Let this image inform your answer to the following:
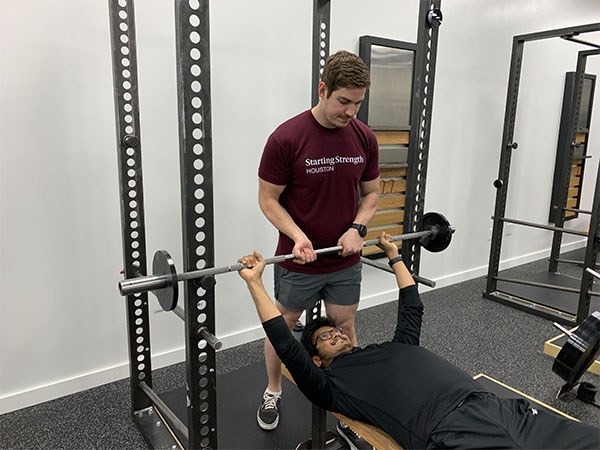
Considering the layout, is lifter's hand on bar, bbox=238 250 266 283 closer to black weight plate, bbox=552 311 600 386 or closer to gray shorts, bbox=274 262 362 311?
gray shorts, bbox=274 262 362 311

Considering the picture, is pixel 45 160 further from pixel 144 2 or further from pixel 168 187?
pixel 144 2

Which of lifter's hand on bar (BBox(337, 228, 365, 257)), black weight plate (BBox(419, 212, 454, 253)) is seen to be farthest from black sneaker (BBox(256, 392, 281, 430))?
black weight plate (BBox(419, 212, 454, 253))

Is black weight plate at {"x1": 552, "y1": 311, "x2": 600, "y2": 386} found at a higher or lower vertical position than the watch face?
lower

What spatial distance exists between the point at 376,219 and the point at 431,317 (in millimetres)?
856

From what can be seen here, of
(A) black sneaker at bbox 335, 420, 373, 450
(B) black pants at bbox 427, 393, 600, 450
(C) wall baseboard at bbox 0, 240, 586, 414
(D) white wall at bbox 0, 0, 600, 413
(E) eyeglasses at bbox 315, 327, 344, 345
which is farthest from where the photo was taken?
(C) wall baseboard at bbox 0, 240, 586, 414

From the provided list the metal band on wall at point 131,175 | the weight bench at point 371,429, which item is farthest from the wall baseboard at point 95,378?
the weight bench at point 371,429

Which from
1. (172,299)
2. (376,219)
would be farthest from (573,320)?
(172,299)

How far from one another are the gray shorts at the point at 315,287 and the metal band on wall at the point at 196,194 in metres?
0.46

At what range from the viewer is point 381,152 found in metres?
3.28

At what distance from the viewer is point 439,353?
288 centimetres

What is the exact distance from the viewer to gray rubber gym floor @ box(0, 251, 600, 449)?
2.05 metres

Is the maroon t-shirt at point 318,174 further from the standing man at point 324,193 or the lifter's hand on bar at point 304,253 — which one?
the lifter's hand on bar at point 304,253

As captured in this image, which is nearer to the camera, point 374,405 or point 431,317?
point 374,405

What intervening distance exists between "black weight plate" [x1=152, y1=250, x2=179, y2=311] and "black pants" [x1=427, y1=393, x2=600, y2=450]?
2.90ft
